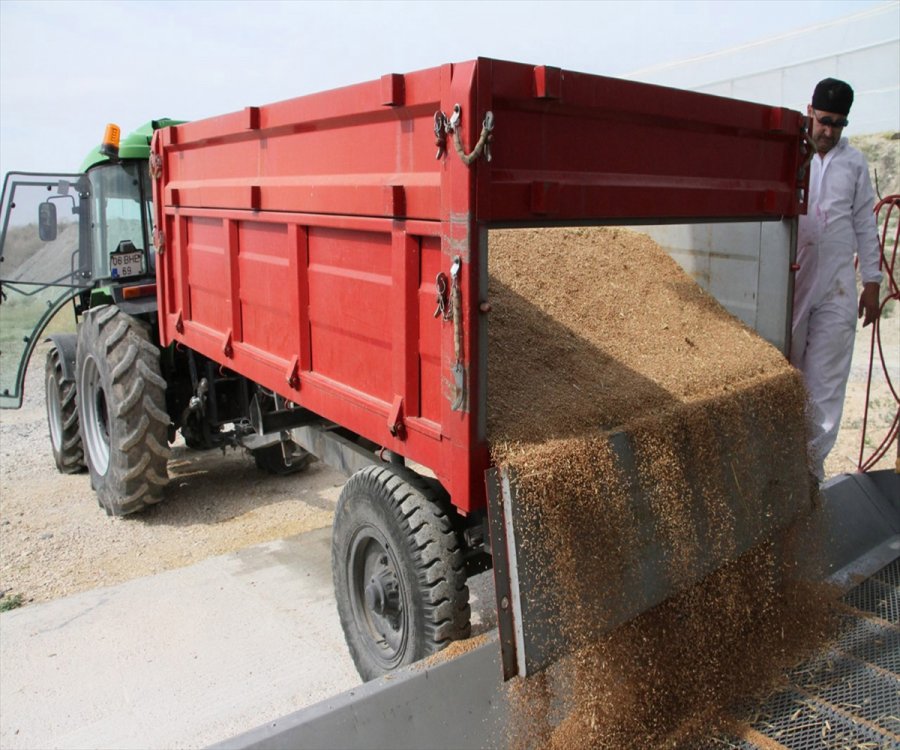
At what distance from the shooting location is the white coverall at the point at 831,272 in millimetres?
3821

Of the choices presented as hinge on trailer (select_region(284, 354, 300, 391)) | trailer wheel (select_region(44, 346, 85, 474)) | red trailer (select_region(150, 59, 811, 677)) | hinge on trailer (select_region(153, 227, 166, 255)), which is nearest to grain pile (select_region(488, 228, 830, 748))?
red trailer (select_region(150, 59, 811, 677))

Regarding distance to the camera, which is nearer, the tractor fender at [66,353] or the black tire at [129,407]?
the black tire at [129,407]

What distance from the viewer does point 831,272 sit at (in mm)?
3877

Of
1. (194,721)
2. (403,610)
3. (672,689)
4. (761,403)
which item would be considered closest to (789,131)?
(761,403)

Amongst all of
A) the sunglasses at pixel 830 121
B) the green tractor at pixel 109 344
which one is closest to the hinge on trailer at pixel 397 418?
the green tractor at pixel 109 344

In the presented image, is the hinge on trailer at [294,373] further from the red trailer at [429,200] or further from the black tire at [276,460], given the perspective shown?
the black tire at [276,460]

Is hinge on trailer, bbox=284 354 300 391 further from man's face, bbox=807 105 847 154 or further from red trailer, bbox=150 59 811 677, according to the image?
man's face, bbox=807 105 847 154

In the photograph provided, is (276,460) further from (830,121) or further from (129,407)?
(830,121)

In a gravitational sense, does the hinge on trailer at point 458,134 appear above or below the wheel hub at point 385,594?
above

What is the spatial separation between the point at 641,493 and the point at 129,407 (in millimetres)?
3748

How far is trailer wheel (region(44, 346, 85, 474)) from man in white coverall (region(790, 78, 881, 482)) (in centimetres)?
515

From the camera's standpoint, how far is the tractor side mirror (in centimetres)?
576

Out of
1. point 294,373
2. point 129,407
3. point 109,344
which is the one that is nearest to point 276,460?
point 129,407

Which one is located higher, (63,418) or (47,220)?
(47,220)
